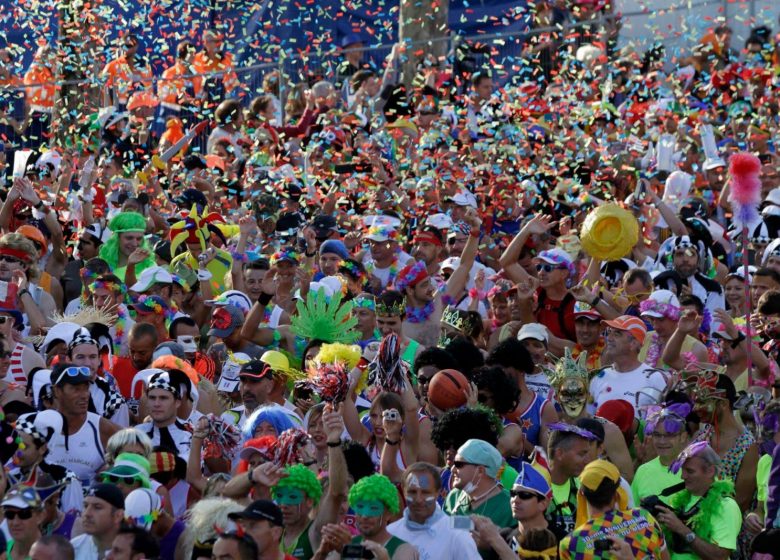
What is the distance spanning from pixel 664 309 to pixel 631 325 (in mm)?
691

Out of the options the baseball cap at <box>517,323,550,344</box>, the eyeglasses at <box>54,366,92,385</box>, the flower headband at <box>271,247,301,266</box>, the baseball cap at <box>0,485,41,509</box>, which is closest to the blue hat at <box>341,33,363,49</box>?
the flower headband at <box>271,247,301,266</box>

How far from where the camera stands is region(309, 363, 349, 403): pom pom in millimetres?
9227

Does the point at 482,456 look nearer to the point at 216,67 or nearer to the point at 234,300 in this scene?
the point at 234,300

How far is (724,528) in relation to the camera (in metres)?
8.02

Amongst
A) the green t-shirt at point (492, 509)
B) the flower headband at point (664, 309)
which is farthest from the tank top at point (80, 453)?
the flower headband at point (664, 309)

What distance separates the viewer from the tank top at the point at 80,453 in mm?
8852

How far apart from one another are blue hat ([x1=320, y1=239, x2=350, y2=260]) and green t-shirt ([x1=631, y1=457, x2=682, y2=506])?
3982mm

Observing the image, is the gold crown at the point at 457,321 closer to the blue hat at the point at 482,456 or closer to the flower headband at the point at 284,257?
the flower headband at the point at 284,257

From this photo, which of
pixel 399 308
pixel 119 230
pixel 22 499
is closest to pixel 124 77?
pixel 119 230

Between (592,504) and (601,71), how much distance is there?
8.78 meters

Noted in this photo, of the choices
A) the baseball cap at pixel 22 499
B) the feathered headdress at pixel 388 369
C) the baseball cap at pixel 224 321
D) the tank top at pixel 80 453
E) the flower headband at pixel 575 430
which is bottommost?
the baseball cap at pixel 224 321

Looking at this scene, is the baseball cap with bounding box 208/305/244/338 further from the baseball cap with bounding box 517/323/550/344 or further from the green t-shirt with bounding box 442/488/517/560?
the green t-shirt with bounding box 442/488/517/560

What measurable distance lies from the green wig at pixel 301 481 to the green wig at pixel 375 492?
0.32 metres

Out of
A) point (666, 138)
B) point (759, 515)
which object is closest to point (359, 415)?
point (759, 515)
